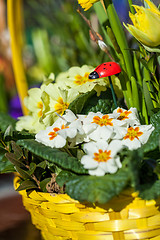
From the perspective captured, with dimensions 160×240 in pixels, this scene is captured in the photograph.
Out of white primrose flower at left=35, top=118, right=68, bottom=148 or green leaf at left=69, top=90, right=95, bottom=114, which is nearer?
white primrose flower at left=35, top=118, right=68, bottom=148

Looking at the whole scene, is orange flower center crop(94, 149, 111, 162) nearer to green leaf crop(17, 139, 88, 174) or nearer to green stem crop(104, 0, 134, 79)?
green leaf crop(17, 139, 88, 174)

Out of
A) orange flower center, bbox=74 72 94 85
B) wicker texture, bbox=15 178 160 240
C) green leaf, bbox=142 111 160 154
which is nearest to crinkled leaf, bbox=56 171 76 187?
wicker texture, bbox=15 178 160 240

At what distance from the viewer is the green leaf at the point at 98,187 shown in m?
0.39

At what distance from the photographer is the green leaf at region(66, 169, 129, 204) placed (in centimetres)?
39

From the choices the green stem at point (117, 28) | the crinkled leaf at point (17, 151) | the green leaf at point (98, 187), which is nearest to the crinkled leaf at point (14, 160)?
the crinkled leaf at point (17, 151)

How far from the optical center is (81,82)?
0.65 m

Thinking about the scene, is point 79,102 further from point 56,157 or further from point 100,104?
point 56,157

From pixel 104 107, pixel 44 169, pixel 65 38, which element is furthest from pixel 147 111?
pixel 65 38

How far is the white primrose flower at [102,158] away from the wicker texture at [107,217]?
0.04 meters

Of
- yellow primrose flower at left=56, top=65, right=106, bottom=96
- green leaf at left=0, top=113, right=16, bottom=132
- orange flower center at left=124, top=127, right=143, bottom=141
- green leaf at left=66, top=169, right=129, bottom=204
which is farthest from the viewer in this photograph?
green leaf at left=0, top=113, right=16, bottom=132

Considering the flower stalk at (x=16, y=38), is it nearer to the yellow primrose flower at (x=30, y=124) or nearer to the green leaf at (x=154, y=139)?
the yellow primrose flower at (x=30, y=124)

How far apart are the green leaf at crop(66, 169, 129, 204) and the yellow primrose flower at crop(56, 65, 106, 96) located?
0.21 meters

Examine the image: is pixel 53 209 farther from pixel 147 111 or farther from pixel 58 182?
pixel 147 111

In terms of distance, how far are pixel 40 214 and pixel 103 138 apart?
0.18 meters
